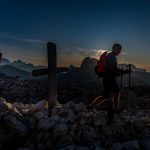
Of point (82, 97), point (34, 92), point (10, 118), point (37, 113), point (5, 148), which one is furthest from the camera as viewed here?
point (34, 92)

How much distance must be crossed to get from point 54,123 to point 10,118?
155 centimetres

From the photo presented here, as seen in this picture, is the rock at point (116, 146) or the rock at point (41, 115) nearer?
the rock at point (116, 146)

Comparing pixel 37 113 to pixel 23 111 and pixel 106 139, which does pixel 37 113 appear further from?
pixel 106 139

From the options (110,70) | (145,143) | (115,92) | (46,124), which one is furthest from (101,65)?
(145,143)

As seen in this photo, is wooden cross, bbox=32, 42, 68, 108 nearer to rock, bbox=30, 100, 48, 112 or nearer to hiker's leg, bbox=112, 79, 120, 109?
rock, bbox=30, 100, 48, 112

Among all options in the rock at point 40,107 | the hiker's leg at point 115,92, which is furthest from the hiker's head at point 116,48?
the rock at point 40,107

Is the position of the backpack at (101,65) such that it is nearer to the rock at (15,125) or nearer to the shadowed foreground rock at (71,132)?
the shadowed foreground rock at (71,132)

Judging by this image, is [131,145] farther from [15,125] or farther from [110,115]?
[15,125]

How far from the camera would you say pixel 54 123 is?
13.0 m

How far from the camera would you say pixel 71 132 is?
12633 millimetres

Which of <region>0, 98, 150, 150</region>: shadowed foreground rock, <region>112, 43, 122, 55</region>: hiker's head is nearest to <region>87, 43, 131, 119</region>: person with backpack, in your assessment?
<region>112, 43, 122, 55</region>: hiker's head

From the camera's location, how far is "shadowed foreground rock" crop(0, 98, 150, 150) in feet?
39.5

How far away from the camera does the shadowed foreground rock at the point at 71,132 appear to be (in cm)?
1204

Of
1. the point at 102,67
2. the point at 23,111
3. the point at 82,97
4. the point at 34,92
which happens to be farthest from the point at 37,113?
the point at 34,92
